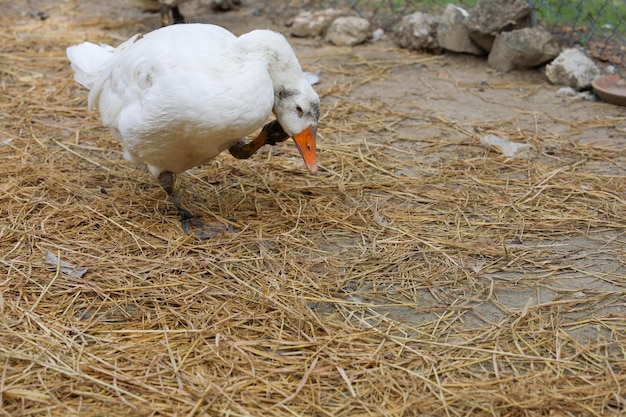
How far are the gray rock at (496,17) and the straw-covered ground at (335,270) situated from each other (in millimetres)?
928

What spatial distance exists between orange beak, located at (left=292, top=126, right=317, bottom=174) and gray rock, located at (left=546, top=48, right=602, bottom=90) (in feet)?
10.3

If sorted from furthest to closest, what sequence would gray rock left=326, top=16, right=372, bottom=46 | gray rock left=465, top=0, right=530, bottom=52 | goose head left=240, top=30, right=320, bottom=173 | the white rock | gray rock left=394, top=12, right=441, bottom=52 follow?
gray rock left=326, top=16, right=372, bottom=46 → gray rock left=394, top=12, right=441, bottom=52 → gray rock left=465, top=0, right=530, bottom=52 → the white rock → goose head left=240, top=30, right=320, bottom=173

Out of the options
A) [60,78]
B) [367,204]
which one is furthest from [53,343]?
[60,78]

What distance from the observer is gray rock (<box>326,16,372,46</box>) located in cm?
685

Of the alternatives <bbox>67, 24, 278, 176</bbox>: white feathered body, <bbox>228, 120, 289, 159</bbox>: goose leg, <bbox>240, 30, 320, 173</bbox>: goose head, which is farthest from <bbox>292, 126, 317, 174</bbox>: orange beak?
<bbox>67, 24, 278, 176</bbox>: white feathered body

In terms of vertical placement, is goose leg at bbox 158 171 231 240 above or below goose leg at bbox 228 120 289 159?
below

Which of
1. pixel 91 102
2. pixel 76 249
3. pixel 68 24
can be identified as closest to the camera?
pixel 76 249

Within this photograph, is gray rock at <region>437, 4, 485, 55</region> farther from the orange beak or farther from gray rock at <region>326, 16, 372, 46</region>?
the orange beak

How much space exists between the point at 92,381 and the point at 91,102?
1942mm

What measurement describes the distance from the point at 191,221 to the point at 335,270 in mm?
949

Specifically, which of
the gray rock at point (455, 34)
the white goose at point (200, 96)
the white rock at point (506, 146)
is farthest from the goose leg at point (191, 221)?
the gray rock at point (455, 34)

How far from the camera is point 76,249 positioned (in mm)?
3379

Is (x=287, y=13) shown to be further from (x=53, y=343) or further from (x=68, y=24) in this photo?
(x=53, y=343)

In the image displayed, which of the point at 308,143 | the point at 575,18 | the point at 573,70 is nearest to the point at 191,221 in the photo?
the point at 308,143
